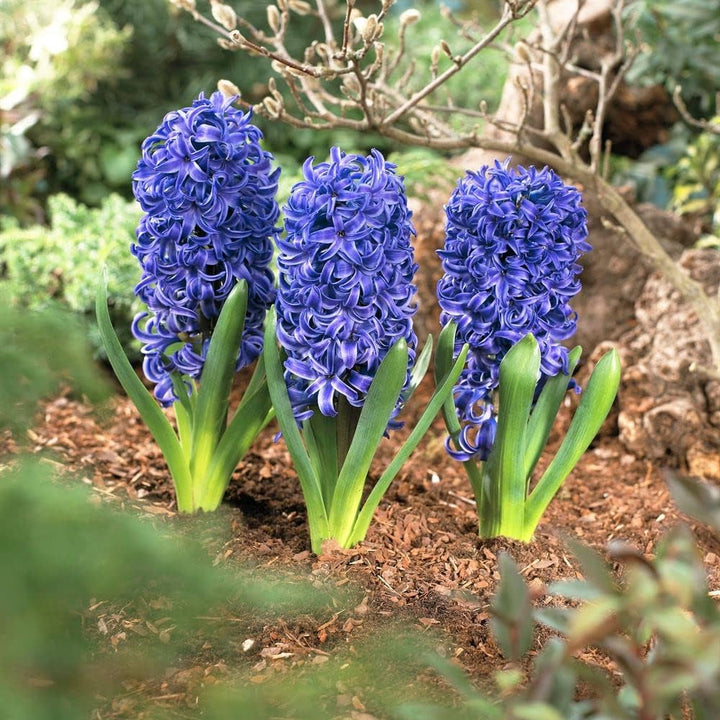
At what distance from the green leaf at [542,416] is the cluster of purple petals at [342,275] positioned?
1.41ft

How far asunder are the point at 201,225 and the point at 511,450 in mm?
948

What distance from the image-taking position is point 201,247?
2.33m

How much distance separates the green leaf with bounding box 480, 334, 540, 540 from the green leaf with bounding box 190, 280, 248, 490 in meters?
0.67

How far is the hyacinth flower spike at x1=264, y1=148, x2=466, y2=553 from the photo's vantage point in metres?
2.07

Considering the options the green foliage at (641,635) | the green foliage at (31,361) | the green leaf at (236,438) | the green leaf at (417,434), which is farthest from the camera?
the green leaf at (236,438)

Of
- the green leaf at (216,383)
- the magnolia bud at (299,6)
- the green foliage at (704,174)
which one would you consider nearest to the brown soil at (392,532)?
the green leaf at (216,383)

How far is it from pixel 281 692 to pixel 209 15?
19.8 feet

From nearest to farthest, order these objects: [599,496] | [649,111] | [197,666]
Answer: [197,666]
[599,496]
[649,111]

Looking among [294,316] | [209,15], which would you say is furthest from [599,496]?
[209,15]

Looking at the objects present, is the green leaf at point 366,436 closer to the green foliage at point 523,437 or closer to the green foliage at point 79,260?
the green foliage at point 523,437

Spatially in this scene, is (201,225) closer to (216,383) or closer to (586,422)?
(216,383)

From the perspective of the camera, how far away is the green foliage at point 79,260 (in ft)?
12.3

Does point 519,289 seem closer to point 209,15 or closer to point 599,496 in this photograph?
point 599,496

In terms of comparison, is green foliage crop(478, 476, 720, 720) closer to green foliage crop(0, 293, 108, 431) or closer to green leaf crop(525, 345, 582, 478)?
green foliage crop(0, 293, 108, 431)
